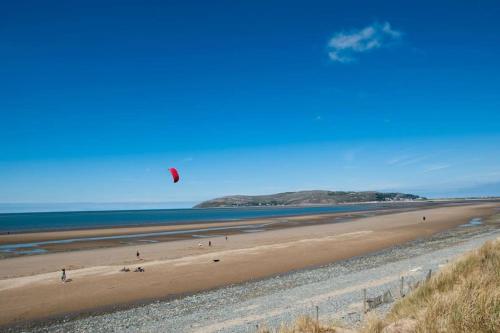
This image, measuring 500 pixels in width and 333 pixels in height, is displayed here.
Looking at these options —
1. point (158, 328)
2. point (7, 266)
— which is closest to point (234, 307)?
point (158, 328)

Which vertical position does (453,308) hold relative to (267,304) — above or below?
above

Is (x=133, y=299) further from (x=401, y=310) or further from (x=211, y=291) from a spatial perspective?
(x=401, y=310)

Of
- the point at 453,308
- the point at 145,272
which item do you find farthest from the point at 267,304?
the point at 145,272

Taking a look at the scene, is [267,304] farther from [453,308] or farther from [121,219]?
[121,219]

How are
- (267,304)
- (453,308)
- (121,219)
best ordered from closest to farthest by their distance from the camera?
(453,308)
(267,304)
(121,219)

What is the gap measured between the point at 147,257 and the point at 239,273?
10341 millimetres

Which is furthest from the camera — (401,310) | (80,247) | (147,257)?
(80,247)

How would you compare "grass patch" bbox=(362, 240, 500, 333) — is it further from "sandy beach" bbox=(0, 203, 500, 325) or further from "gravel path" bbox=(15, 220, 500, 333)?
"sandy beach" bbox=(0, 203, 500, 325)

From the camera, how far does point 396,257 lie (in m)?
24.5

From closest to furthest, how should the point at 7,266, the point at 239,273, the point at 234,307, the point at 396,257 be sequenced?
the point at 234,307, the point at 239,273, the point at 396,257, the point at 7,266

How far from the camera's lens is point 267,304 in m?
14.3

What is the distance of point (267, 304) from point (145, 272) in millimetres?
11080

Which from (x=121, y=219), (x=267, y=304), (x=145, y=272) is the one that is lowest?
(x=121, y=219)

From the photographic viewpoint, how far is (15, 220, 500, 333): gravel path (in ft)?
40.3
